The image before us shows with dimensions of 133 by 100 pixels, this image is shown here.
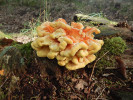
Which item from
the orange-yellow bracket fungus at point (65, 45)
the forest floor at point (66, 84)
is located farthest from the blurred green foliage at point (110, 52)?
the orange-yellow bracket fungus at point (65, 45)

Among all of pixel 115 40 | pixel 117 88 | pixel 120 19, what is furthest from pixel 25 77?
pixel 120 19

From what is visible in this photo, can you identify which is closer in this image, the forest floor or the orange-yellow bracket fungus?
the orange-yellow bracket fungus

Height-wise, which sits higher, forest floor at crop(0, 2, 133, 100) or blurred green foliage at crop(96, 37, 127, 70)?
blurred green foliage at crop(96, 37, 127, 70)

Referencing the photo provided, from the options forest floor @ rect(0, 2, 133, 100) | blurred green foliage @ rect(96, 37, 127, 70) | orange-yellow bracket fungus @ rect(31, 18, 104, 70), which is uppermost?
orange-yellow bracket fungus @ rect(31, 18, 104, 70)

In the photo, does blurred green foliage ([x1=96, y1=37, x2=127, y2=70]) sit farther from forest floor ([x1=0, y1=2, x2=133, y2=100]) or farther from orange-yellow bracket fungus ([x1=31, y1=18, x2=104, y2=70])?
orange-yellow bracket fungus ([x1=31, y1=18, x2=104, y2=70])

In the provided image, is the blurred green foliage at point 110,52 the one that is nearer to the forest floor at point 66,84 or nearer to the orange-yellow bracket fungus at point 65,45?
the forest floor at point 66,84

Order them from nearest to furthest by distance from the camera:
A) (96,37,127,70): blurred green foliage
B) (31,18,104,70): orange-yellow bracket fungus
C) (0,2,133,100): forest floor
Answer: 1. (31,18,104,70): orange-yellow bracket fungus
2. (0,2,133,100): forest floor
3. (96,37,127,70): blurred green foliage

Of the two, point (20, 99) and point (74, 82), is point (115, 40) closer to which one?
point (74, 82)

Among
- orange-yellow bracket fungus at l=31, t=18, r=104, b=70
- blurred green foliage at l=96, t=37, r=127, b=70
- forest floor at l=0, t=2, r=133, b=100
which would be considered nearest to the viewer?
orange-yellow bracket fungus at l=31, t=18, r=104, b=70

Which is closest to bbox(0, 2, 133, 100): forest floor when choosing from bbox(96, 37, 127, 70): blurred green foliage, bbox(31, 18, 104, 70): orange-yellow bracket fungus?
bbox(96, 37, 127, 70): blurred green foliage
